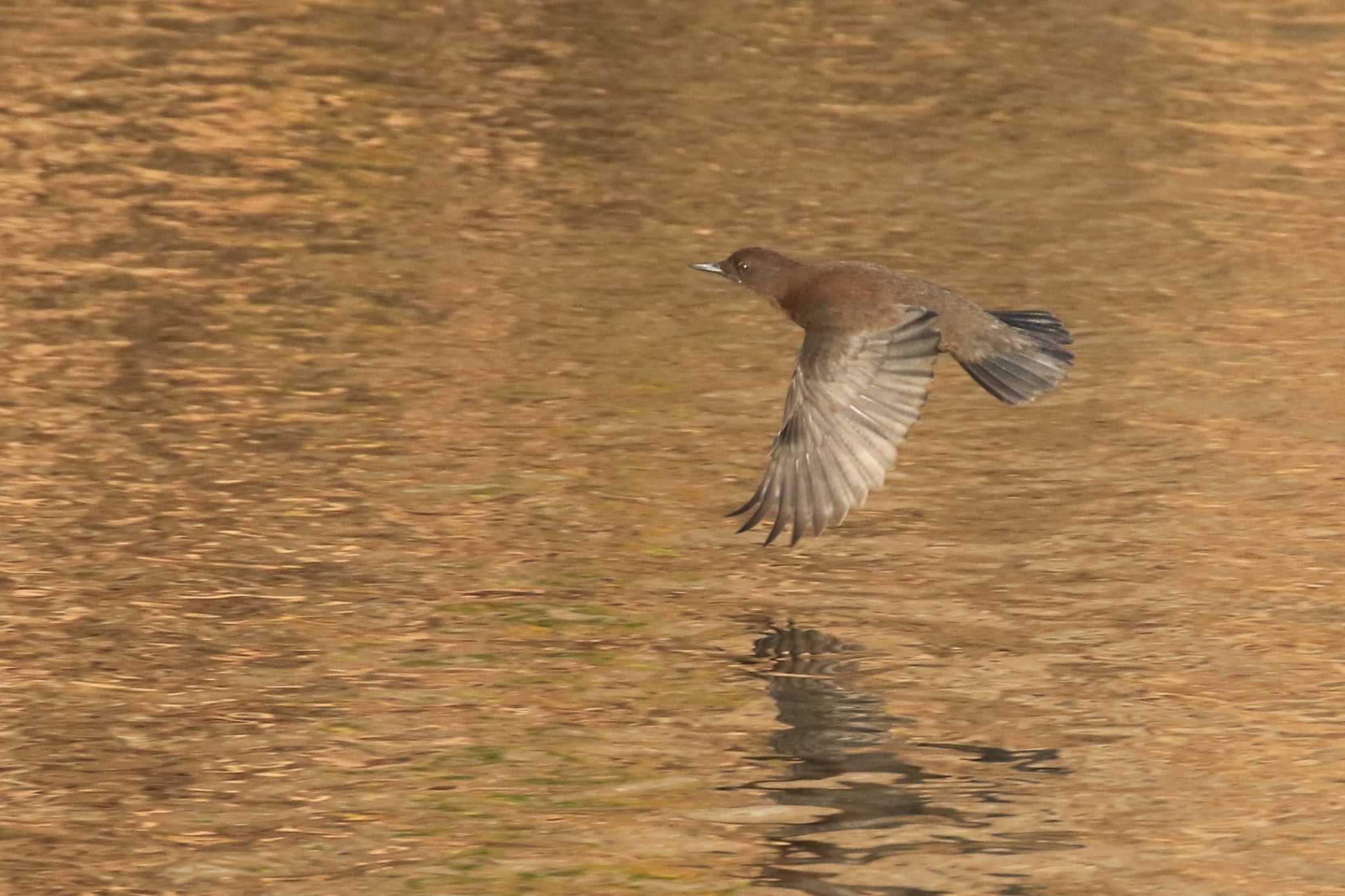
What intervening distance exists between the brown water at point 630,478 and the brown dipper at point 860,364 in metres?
0.46

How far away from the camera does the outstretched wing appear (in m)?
6.86

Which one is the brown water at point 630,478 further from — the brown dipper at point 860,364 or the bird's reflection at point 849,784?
the brown dipper at point 860,364

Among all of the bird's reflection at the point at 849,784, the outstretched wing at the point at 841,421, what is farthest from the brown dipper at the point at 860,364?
the bird's reflection at the point at 849,784

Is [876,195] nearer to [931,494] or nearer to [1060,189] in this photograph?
[1060,189]

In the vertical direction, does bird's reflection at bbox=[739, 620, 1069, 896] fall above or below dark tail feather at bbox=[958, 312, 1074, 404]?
below

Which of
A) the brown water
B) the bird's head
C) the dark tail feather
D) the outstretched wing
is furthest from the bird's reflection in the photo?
the bird's head

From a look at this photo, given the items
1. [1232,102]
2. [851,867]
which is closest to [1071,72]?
[1232,102]

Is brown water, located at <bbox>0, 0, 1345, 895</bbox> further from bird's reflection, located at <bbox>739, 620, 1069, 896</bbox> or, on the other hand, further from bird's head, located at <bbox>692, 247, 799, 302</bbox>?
bird's head, located at <bbox>692, 247, 799, 302</bbox>

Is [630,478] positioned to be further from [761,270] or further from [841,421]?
[841,421]

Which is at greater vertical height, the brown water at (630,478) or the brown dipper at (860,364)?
the brown dipper at (860,364)

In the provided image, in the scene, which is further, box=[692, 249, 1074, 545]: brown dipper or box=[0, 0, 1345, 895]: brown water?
box=[692, 249, 1074, 545]: brown dipper

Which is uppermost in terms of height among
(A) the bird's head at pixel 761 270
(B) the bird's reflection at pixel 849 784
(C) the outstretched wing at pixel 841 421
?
(A) the bird's head at pixel 761 270

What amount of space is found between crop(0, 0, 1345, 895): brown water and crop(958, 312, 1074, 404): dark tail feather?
493 mm

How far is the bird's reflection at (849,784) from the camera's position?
563 centimetres
